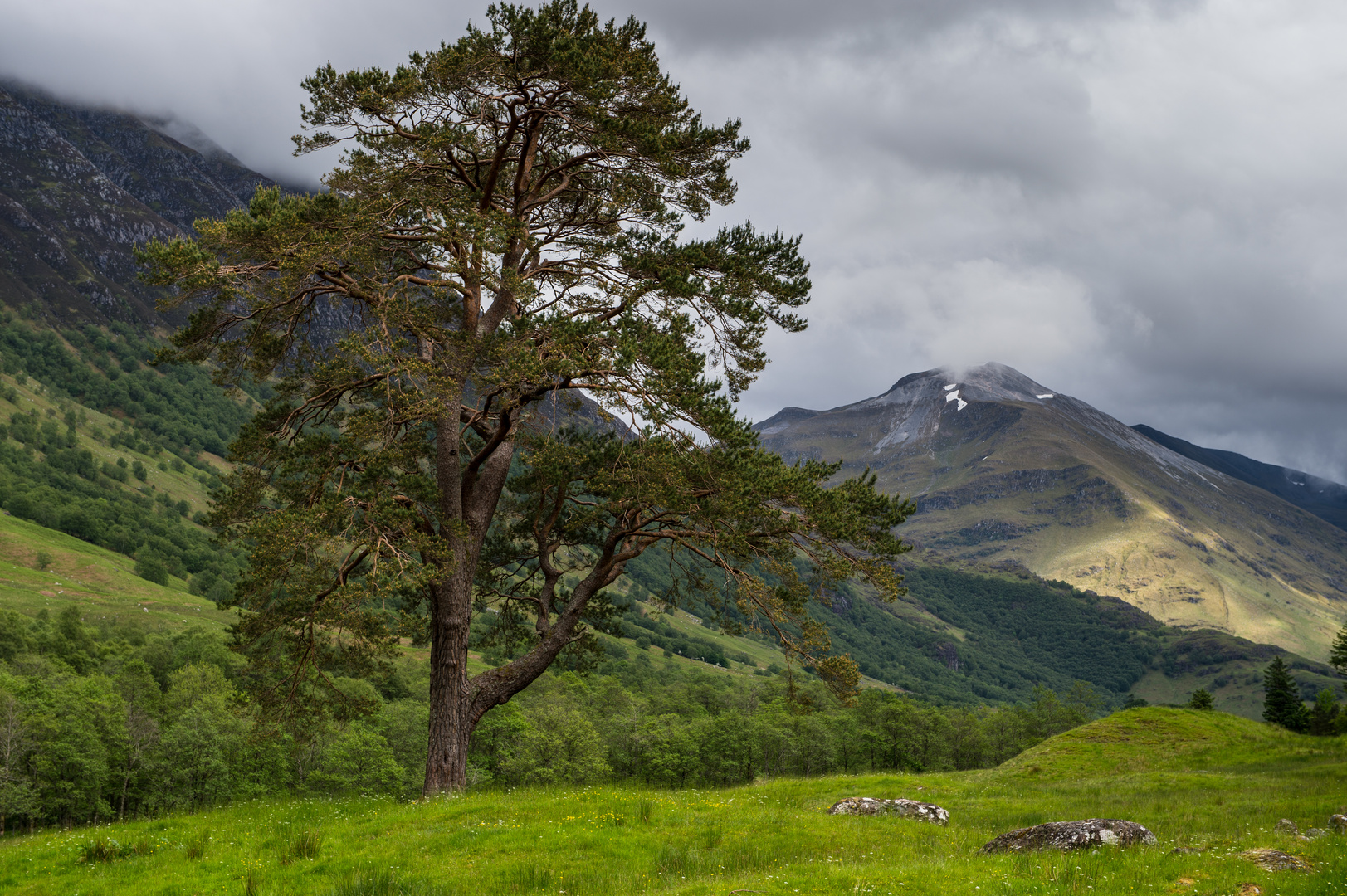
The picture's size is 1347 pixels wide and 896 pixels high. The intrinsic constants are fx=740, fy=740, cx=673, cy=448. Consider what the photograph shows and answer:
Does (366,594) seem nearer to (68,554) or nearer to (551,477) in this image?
(551,477)

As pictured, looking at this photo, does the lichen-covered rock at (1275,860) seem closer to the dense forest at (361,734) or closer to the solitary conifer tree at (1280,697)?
the dense forest at (361,734)

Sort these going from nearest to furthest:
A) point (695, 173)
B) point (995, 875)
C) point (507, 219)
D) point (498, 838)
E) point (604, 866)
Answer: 1. point (995, 875)
2. point (604, 866)
3. point (498, 838)
4. point (507, 219)
5. point (695, 173)

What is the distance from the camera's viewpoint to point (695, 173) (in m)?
20.1

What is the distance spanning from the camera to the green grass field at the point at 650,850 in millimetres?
9594

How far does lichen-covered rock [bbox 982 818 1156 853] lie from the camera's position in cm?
1186

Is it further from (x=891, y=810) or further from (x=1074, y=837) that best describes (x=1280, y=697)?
(x=1074, y=837)

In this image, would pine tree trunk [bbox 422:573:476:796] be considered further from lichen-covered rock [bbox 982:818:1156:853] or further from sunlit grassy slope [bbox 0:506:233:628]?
sunlit grassy slope [bbox 0:506:233:628]

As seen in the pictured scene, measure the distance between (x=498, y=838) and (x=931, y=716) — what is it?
103 metres

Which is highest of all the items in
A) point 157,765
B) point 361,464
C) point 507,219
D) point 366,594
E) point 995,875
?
point 507,219

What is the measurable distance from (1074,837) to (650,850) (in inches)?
270

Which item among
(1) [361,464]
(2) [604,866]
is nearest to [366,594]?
(1) [361,464]

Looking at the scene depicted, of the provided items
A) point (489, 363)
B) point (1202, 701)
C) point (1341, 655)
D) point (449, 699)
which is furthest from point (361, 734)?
point (1341, 655)

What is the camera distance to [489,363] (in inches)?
668

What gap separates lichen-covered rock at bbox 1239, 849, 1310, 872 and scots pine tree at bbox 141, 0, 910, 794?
332 inches
